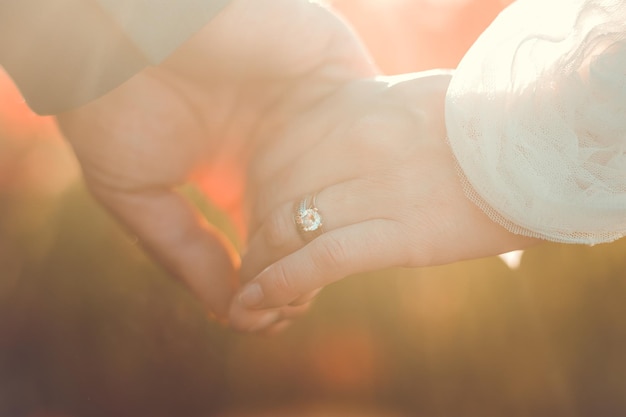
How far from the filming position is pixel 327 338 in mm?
1770

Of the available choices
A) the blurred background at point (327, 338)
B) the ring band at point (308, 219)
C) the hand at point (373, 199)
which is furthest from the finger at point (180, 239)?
the blurred background at point (327, 338)

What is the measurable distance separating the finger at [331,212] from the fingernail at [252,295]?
5 centimetres

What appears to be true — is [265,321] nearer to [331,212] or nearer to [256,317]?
[256,317]

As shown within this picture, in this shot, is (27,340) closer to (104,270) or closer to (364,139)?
(104,270)

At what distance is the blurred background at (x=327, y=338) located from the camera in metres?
1.65

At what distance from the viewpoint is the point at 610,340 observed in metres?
1.66

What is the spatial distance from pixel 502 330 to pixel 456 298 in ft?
0.50

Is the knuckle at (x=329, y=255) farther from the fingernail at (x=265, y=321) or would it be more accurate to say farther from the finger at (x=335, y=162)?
the fingernail at (x=265, y=321)

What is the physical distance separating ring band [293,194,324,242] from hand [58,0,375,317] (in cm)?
21

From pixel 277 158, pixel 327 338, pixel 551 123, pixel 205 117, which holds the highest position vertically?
pixel 205 117

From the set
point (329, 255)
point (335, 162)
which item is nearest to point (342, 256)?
point (329, 255)

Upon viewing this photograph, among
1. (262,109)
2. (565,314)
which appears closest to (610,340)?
(565,314)

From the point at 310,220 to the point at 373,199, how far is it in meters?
0.11

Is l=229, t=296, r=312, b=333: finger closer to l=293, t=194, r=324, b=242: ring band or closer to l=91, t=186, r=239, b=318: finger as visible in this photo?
l=91, t=186, r=239, b=318: finger
